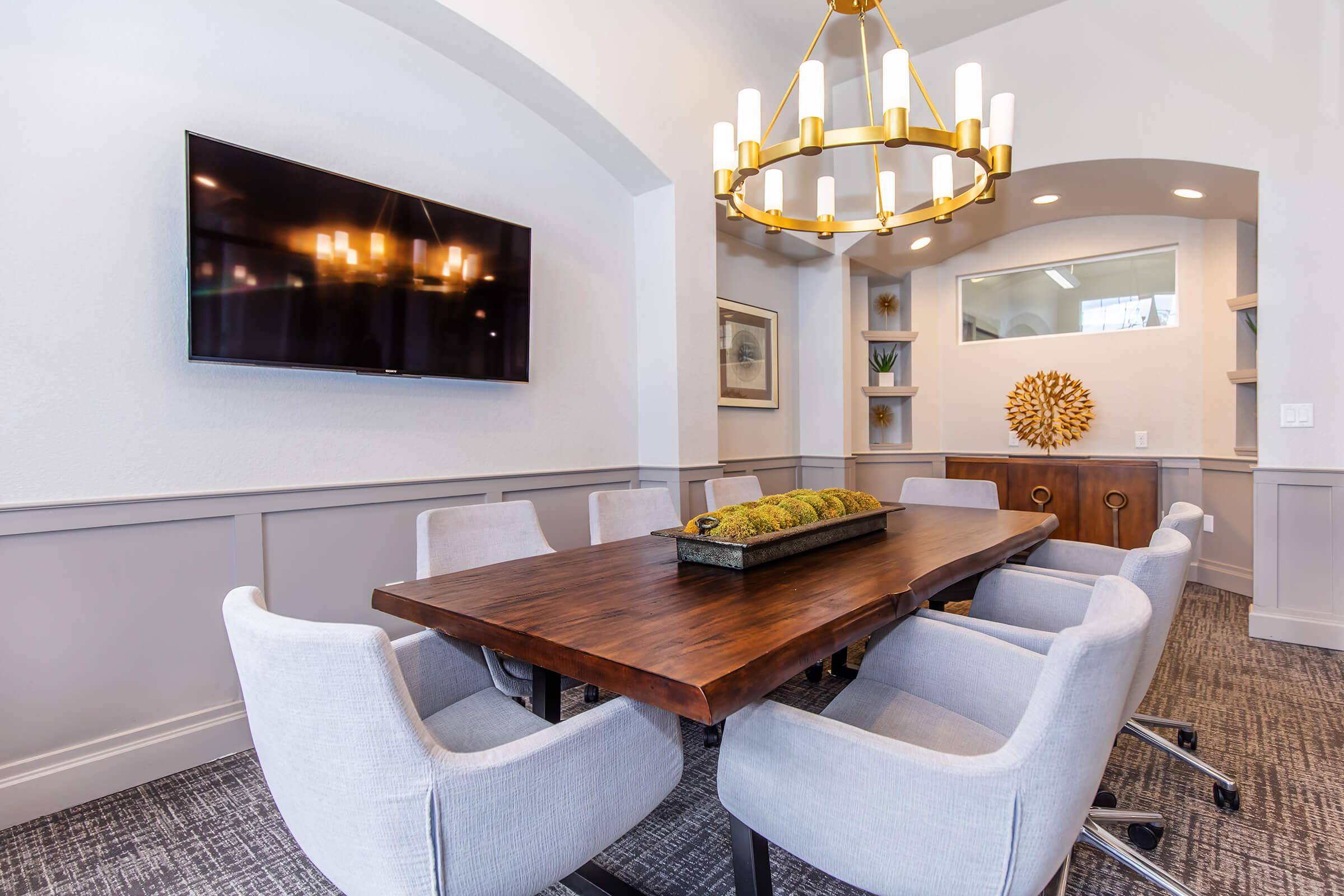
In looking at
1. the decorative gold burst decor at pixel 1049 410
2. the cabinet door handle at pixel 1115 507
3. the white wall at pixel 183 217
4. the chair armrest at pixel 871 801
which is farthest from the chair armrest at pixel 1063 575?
the decorative gold burst decor at pixel 1049 410

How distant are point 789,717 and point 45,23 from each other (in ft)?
8.76

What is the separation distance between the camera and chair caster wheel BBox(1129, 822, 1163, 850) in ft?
5.16

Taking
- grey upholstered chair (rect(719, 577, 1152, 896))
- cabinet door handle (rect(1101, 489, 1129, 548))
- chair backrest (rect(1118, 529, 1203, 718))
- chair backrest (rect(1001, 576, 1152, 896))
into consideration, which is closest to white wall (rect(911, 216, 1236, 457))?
cabinet door handle (rect(1101, 489, 1129, 548))

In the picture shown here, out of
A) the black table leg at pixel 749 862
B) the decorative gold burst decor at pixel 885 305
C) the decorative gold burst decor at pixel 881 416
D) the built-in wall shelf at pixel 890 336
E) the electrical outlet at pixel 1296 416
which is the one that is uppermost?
the decorative gold burst decor at pixel 885 305

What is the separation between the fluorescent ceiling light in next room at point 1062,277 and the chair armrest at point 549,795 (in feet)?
16.7

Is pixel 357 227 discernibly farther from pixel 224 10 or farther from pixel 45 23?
pixel 45 23

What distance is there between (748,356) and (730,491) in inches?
72.1

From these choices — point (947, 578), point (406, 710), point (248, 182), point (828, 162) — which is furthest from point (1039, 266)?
point (406, 710)

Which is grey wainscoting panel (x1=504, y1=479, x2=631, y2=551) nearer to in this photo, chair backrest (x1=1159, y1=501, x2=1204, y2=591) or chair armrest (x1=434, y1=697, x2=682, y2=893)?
chair armrest (x1=434, y1=697, x2=682, y2=893)

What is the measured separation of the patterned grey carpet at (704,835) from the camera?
150cm

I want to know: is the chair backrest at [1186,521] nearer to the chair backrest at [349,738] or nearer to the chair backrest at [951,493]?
the chair backrest at [951,493]

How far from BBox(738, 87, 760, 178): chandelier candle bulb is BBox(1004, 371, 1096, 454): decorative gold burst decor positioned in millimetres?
3823

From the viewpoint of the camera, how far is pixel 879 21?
3.98 meters

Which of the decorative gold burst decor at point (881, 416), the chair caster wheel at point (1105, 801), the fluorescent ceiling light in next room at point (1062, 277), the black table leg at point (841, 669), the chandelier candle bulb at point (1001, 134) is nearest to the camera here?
the chair caster wheel at point (1105, 801)
